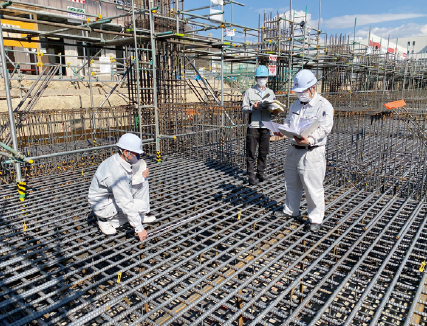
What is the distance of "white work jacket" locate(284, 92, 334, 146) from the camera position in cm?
360

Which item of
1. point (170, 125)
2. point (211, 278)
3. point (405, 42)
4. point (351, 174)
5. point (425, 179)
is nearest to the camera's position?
point (211, 278)

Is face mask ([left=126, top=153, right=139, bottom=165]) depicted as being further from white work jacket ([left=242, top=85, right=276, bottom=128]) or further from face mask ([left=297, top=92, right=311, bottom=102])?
white work jacket ([left=242, top=85, right=276, bottom=128])

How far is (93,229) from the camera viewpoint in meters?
4.01

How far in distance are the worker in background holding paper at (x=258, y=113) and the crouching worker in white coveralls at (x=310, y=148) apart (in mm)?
1296

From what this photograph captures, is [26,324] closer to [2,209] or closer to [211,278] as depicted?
[211,278]

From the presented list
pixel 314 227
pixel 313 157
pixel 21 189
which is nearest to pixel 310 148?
pixel 313 157

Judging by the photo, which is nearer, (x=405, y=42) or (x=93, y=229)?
(x=93, y=229)

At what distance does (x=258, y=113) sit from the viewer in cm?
533

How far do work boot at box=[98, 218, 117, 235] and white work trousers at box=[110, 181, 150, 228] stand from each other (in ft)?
0.22

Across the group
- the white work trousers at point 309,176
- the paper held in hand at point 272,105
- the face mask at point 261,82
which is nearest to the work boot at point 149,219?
the white work trousers at point 309,176

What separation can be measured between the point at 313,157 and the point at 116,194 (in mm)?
2272

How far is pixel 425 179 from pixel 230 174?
131 inches

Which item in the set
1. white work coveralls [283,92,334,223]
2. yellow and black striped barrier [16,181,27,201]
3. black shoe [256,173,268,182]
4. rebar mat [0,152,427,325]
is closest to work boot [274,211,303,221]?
rebar mat [0,152,427,325]

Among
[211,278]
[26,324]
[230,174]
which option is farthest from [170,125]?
[26,324]
